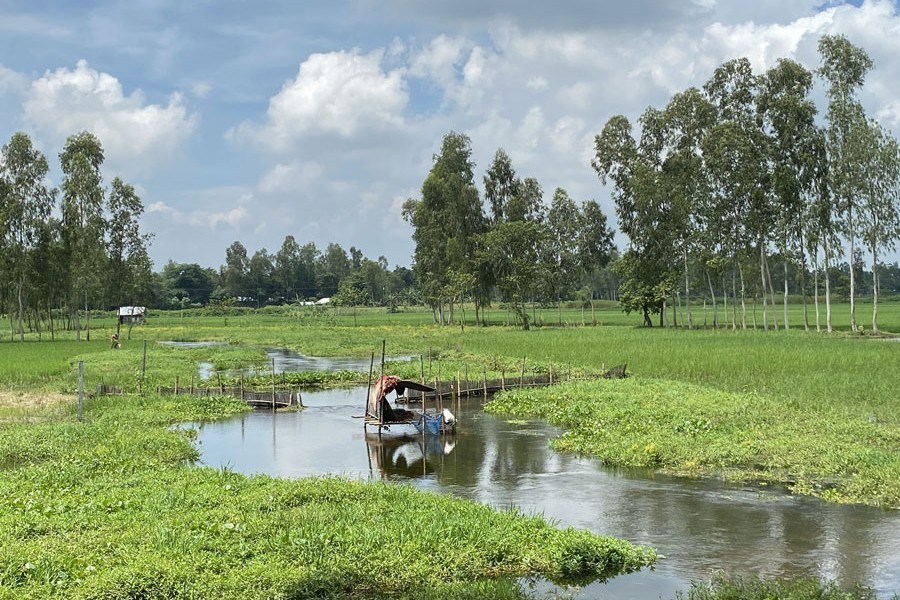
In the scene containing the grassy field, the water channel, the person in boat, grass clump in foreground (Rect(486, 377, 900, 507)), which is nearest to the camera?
the grassy field

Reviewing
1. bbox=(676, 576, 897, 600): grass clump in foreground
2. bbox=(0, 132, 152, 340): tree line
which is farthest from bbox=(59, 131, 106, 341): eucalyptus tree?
bbox=(676, 576, 897, 600): grass clump in foreground

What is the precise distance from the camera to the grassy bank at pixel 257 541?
963 centimetres

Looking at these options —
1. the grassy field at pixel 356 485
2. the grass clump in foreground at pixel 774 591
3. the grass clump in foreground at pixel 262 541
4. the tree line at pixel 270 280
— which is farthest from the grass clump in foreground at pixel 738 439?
the tree line at pixel 270 280

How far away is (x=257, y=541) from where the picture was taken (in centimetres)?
1111

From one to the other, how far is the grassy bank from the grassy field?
0.11ft

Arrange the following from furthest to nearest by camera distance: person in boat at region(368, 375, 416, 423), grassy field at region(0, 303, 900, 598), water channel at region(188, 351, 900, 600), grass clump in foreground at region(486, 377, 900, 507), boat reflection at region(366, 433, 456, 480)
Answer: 1. person in boat at region(368, 375, 416, 423)
2. boat reflection at region(366, 433, 456, 480)
3. grass clump in foreground at region(486, 377, 900, 507)
4. water channel at region(188, 351, 900, 600)
5. grassy field at region(0, 303, 900, 598)

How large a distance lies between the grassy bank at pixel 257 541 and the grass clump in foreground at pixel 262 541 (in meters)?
0.02

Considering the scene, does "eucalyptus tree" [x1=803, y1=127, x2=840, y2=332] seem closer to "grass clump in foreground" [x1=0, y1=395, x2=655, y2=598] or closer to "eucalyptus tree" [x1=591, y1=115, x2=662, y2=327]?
"eucalyptus tree" [x1=591, y1=115, x2=662, y2=327]

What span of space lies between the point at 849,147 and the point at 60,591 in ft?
173

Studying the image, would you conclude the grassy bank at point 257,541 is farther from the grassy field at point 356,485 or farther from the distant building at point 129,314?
the distant building at point 129,314

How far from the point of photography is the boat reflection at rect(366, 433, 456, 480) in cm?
1870

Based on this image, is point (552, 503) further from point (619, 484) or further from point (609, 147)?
point (609, 147)

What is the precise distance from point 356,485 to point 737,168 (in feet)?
164

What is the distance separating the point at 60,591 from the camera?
9.16 meters
